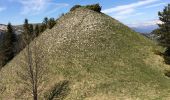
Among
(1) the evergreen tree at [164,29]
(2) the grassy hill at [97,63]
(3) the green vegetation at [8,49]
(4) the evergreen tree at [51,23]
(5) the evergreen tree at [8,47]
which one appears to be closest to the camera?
(2) the grassy hill at [97,63]

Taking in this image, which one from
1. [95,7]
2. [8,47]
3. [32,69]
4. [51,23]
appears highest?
[95,7]

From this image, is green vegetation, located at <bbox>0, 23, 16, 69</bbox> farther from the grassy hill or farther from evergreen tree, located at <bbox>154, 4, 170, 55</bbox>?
evergreen tree, located at <bbox>154, 4, 170, 55</bbox>

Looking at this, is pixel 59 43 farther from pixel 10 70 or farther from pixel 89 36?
pixel 10 70

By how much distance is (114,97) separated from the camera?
151ft

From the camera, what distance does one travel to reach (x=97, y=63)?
185ft

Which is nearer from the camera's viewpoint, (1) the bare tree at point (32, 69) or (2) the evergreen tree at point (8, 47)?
(1) the bare tree at point (32, 69)

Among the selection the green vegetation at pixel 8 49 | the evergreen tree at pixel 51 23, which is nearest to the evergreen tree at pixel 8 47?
the green vegetation at pixel 8 49

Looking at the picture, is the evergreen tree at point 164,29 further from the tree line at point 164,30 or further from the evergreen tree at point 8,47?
the evergreen tree at point 8,47

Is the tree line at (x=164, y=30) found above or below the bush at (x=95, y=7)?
below

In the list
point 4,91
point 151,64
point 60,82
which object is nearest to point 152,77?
point 151,64

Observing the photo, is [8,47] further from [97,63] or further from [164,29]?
[164,29]

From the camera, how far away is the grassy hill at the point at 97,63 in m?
48.3

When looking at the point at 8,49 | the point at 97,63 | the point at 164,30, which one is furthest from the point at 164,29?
the point at 8,49

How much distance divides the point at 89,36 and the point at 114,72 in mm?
14215
